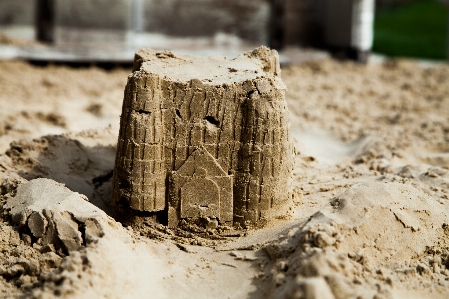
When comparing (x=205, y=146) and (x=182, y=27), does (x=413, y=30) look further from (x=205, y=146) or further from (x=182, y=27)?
(x=205, y=146)

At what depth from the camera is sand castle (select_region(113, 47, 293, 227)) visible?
3584 mm

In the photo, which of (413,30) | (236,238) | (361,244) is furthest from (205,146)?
(413,30)

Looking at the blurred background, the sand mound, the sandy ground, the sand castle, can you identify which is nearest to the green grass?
the blurred background

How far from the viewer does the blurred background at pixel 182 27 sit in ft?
29.2

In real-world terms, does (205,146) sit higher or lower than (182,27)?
lower

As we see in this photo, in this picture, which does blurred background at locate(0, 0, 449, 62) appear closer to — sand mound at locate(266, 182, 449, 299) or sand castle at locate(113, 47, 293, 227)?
sand castle at locate(113, 47, 293, 227)

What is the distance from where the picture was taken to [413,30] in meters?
13.9

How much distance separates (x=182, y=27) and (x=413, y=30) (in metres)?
6.41

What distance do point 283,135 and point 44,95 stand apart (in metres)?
4.19

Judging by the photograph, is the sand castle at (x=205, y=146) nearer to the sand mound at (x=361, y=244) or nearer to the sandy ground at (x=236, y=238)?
the sandy ground at (x=236, y=238)

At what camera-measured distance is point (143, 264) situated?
3258mm

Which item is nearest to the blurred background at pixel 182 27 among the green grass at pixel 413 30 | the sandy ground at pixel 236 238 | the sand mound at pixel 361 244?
the green grass at pixel 413 30

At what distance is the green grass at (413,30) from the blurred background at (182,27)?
37cm

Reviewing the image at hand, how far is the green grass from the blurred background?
0.37 m
